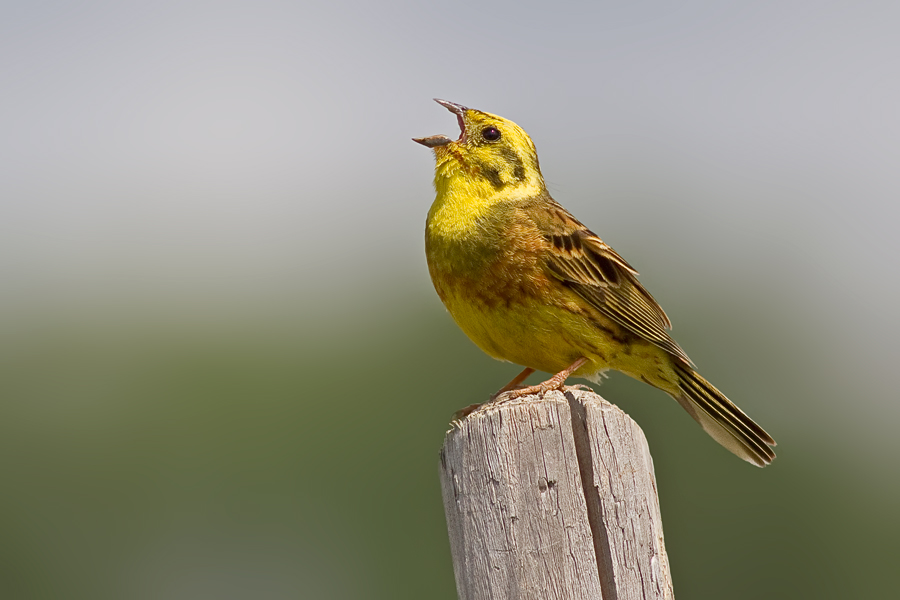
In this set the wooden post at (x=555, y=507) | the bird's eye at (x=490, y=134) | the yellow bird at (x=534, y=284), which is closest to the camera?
the wooden post at (x=555, y=507)

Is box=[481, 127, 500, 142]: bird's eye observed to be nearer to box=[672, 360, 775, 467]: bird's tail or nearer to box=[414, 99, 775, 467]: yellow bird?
box=[414, 99, 775, 467]: yellow bird

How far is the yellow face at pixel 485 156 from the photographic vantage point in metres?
5.57

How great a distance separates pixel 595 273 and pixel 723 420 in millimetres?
1037

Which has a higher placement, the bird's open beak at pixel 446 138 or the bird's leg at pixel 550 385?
the bird's open beak at pixel 446 138

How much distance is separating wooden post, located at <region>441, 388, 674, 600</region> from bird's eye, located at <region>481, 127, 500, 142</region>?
2.47 metres

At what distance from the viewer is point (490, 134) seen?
5.71 m

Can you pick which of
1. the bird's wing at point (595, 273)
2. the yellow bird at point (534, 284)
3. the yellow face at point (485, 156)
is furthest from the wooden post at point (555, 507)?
the yellow face at point (485, 156)

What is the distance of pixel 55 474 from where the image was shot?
1833cm

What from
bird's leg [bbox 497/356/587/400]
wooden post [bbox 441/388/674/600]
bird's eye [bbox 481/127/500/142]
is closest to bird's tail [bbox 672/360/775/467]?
bird's leg [bbox 497/356/587/400]

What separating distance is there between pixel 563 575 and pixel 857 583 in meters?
12.8

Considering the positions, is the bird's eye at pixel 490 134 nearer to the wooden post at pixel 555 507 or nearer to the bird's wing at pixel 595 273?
the bird's wing at pixel 595 273

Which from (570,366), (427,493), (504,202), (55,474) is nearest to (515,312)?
(570,366)

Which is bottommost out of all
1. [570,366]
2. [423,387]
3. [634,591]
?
[634,591]

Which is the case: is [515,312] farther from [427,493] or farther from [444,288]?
[427,493]
